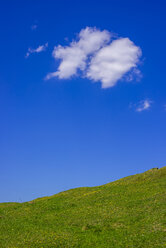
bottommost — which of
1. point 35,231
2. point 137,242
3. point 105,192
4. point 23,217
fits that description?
point 137,242

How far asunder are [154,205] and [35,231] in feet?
62.6

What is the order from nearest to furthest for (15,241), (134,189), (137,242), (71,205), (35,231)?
1. (137,242)
2. (15,241)
3. (35,231)
4. (71,205)
5. (134,189)

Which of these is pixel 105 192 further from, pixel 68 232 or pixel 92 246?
pixel 92 246

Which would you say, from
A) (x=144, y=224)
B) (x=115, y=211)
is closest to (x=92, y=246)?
(x=144, y=224)

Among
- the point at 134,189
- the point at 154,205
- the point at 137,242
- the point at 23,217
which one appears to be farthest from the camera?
the point at 134,189

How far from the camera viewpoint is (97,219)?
43.2 meters

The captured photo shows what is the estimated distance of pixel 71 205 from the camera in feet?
181

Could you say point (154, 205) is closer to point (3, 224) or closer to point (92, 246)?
point (92, 246)

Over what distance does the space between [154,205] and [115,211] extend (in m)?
6.37

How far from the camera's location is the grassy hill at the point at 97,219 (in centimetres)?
3359

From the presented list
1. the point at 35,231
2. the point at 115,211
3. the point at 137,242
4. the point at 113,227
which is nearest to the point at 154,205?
the point at 115,211

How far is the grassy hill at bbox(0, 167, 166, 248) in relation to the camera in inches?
1323

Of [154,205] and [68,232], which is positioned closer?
[68,232]

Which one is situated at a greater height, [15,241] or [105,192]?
[105,192]
